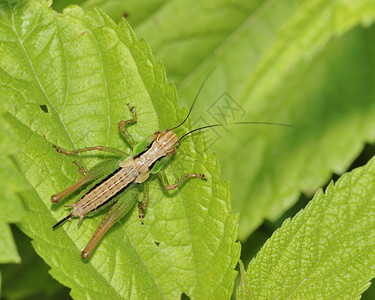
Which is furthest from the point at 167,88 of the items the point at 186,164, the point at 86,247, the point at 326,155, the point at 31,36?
the point at 326,155

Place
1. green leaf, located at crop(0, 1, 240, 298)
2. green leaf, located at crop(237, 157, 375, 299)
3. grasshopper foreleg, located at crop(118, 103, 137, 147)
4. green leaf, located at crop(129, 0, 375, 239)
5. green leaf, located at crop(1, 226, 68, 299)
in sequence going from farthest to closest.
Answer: green leaf, located at crop(129, 0, 375, 239)
green leaf, located at crop(1, 226, 68, 299)
grasshopper foreleg, located at crop(118, 103, 137, 147)
green leaf, located at crop(0, 1, 240, 298)
green leaf, located at crop(237, 157, 375, 299)

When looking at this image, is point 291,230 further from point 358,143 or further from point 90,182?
point 358,143

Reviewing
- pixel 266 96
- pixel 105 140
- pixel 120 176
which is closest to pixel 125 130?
pixel 105 140

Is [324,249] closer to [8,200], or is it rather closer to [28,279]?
A: [8,200]

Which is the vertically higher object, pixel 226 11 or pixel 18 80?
pixel 18 80

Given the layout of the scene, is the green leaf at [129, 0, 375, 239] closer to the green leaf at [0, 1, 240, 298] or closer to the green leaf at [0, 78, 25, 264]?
the green leaf at [0, 1, 240, 298]

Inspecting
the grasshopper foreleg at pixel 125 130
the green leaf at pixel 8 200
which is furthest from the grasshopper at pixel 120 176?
the green leaf at pixel 8 200

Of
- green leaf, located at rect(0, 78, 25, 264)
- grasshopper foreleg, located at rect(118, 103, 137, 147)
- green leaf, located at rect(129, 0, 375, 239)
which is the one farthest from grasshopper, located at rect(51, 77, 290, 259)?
green leaf, located at rect(129, 0, 375, 239)
